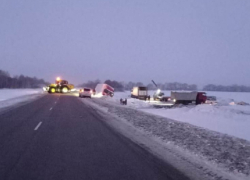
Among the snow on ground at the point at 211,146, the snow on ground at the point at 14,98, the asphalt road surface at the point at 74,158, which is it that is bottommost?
the snow on ground at the point at 211,146

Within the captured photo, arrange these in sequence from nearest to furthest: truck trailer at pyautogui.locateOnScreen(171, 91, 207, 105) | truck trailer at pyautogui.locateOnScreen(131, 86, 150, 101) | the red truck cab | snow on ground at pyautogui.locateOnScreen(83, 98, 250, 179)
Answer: snow on ground at pyautogui.locateOnScreen(83, 98, 250, 179) < the red truck cab < truck trailer at pyautogui.locateOnScreen(171, 91, 207, 105) < truck trailer at pyautogui.locateOnScreen(131, 86, 150, 101)

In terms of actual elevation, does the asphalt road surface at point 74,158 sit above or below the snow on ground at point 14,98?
below

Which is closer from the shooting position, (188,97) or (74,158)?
(74,158)

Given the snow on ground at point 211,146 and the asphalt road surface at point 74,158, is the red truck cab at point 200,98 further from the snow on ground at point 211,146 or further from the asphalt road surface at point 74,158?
the asphalt road surface at point 74,158

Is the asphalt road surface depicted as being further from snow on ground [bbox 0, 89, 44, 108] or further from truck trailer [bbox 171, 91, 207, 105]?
truck trailer [bbox 171, 91, 207, 105]

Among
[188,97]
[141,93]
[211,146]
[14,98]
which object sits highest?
[141,93]

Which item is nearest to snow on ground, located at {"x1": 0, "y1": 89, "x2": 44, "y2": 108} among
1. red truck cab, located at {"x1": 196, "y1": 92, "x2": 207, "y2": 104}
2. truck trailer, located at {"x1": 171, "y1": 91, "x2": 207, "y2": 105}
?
truck trailer, located at {"x1": 171, "y1": 91, "x2": 207, "y2": 105}

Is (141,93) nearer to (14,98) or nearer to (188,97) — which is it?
(188,97)

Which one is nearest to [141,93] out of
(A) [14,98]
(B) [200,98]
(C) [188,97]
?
(C) [188,97]

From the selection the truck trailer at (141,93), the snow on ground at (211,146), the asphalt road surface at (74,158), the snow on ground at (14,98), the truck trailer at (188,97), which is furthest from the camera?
the truck trailer at (141,93)

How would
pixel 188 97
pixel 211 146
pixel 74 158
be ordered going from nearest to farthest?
pixel 74 158 < pixel 211 146 < pixel 188 97

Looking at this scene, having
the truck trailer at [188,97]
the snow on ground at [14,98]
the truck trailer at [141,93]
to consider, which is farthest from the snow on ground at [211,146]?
the truck trailer at [141,93]

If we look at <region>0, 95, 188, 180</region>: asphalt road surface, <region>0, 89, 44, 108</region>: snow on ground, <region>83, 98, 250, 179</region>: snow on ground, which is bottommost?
<region>83, 98, 250, 179</region>: snow on ground

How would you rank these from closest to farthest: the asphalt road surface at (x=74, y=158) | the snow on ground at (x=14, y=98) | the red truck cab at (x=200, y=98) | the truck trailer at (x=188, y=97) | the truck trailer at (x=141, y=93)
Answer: the asphalt road surface at (x=74, y=158)
the snow on ground at (x=14, y=98)
the red truck cab at (x=200, y=98)
the truck trailer at (x=188, y=97)
the truck trailer at (x=141, y=93)
